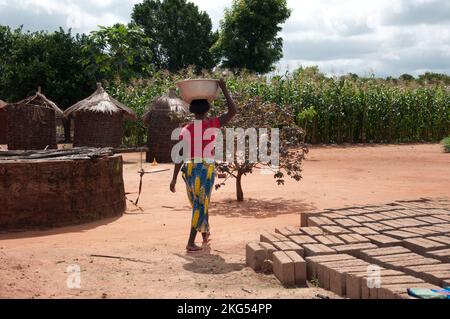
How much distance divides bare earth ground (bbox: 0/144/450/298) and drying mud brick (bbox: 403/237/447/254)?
102cm

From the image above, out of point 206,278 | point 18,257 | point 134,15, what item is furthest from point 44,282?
point 134,15

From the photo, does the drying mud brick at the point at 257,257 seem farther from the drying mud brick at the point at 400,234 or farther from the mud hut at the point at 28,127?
the mud hut at the point at 28,127

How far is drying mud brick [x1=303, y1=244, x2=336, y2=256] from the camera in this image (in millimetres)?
4348

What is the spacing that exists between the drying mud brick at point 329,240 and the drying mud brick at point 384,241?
29 centimetres

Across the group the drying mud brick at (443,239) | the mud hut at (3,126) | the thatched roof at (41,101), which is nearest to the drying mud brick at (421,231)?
the drying mud brick at (443,239)

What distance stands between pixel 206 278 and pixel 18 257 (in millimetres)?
1705

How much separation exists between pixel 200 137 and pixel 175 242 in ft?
4.05

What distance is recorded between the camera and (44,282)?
13.2 feet

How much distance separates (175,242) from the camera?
5656 mm

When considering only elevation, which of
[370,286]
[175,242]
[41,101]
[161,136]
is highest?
[41,101]

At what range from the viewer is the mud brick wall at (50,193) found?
20.5 ft

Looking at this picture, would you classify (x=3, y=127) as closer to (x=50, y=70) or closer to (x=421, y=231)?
(x=50, y=70)

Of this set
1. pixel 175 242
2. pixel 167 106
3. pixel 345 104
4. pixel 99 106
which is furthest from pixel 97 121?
pixel 175 242

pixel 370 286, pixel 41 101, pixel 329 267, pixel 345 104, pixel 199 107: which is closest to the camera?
pixel 370 286
